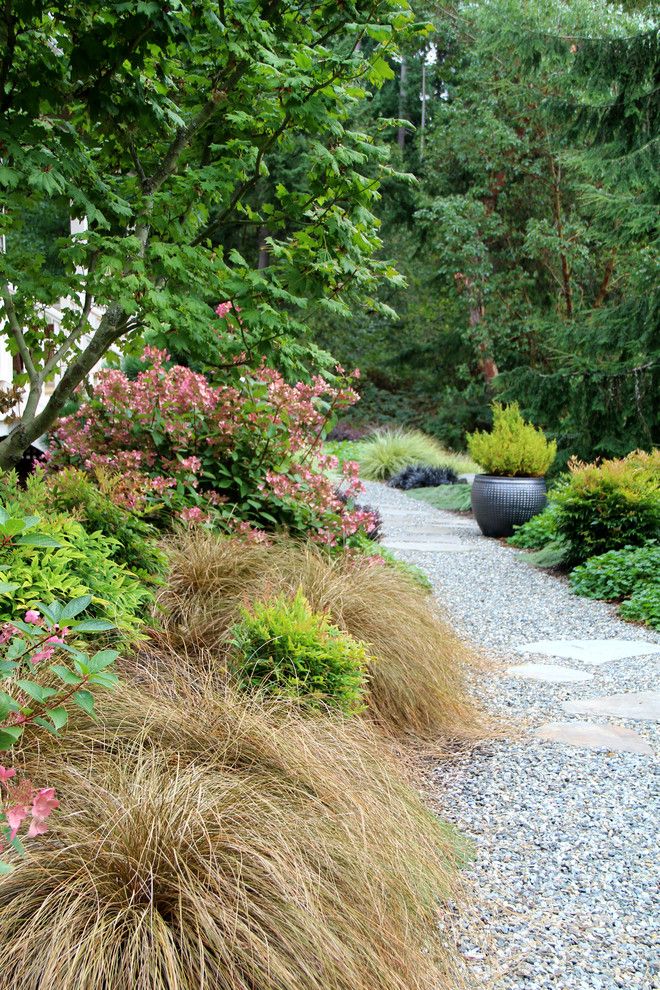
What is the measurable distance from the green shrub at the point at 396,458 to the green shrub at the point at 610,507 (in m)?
7.35

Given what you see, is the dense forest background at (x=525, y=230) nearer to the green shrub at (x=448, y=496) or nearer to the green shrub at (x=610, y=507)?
the green shrub at (x=448, y=496)

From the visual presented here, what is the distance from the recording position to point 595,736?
3328 millimetres

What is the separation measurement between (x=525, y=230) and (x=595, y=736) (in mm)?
14565

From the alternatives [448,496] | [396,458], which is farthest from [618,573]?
[396,458]

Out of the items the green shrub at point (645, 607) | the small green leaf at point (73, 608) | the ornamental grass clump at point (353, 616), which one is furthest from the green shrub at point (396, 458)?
the small green leaf at point (73, 608)

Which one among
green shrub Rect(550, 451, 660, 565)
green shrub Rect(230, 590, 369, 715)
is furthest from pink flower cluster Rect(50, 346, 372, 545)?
green shrub Rect(550, 451, 660, 565)

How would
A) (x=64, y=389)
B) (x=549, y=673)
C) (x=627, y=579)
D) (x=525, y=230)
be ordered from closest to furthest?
(x=64, y=389) → (x=549, y=673) → (x=627, y=579) → (x=525, y=230)

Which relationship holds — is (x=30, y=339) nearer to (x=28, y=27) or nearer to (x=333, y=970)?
(x=28, y=27)

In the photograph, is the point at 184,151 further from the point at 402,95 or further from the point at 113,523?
the point at 402,95

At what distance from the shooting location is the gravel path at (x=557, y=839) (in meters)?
1.91

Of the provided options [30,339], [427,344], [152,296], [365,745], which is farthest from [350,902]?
[427,344]

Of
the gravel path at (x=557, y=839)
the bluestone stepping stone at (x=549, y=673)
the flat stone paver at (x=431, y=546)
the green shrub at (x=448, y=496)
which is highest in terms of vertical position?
the gravel path at (x=557, y=839)

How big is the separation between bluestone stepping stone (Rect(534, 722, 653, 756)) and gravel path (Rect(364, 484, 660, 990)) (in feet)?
0.11

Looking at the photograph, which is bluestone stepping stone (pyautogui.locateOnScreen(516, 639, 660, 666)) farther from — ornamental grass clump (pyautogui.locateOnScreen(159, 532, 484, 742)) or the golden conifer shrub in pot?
the golden conifer shrub in pot
